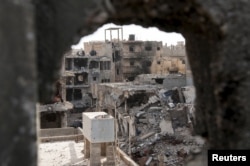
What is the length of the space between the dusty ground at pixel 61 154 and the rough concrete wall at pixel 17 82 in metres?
11.0

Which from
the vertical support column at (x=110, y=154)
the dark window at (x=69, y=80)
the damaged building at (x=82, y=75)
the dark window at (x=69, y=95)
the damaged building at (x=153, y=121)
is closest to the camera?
the vertical support column at (x=110, y=154)

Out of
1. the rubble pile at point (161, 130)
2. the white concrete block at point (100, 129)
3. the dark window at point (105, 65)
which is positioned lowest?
the rubble pile at point (161, 130)

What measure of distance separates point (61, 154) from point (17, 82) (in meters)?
12.4

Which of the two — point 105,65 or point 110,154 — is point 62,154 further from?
point 105,65

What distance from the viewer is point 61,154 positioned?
45.2 ft

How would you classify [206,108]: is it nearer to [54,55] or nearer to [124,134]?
[54,55]

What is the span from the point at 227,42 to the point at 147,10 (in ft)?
2.06

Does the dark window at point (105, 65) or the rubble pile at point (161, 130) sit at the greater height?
the dark window at point (105, 65)

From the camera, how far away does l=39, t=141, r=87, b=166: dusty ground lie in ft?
41.8

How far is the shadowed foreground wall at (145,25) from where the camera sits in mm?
1858

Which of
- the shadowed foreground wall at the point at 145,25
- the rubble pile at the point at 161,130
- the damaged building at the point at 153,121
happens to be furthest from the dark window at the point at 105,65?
the shadowed foreground wall at the point at 145,25

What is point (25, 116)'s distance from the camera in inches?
75.0

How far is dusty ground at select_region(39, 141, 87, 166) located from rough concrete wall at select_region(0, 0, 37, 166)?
1098 cm

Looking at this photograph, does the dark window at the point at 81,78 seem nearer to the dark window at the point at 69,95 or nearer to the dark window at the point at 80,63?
the dark window at the point at 80,63
